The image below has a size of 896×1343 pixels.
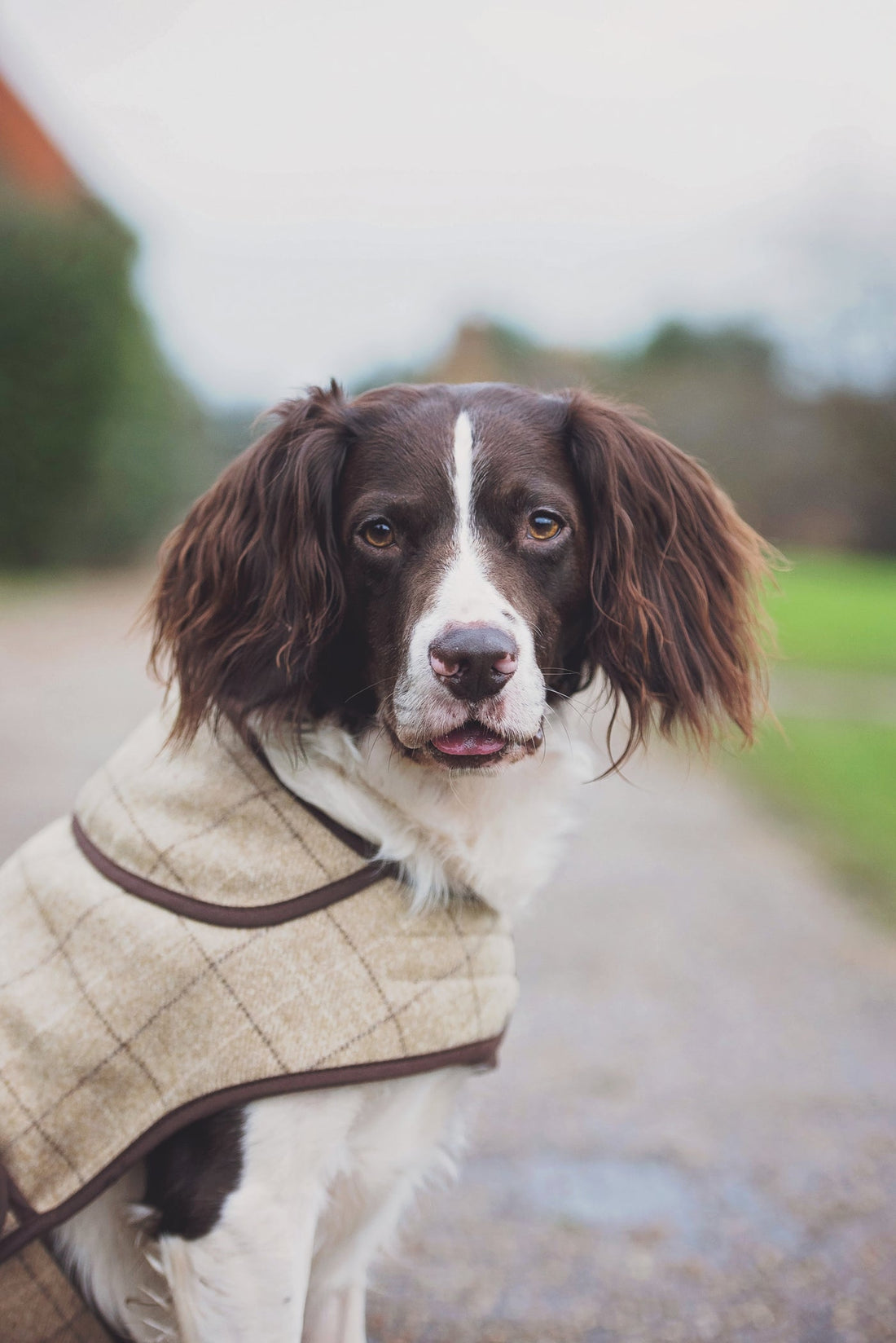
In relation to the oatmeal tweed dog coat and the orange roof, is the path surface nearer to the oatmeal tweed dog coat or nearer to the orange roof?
the oatmeal tweed dog coat

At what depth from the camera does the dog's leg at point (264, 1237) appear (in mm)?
1786

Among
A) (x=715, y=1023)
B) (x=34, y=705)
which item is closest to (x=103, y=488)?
(x=34, y=705)

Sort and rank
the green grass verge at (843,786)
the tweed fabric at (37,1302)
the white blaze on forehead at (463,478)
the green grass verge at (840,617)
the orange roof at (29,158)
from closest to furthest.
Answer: the tweed fabric at (37,1302)
the white blaze on forehead at (463,478)
the green grass verge at (843,786)
the green grass verge at (840,617)
the orange roof at (29,158)

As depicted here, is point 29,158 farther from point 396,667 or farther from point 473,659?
point 473,659

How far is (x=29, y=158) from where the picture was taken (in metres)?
22.4

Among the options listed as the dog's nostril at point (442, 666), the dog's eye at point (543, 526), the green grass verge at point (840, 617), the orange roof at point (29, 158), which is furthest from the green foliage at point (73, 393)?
the dog's nostril at point (442, 666)

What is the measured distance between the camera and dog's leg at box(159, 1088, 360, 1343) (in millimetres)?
1786

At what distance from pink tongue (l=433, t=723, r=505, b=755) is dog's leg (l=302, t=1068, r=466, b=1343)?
0.56m

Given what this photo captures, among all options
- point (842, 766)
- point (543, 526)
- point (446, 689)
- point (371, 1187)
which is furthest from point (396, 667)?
point (842, 766)

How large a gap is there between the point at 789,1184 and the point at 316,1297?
5.20 feet

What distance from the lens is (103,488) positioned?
733 inches

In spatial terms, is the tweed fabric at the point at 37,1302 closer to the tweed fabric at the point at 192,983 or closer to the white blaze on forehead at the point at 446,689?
the tweed fabric at the point at 192,983

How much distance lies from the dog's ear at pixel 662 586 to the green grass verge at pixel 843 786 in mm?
3173

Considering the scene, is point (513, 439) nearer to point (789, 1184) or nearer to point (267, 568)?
point (267, 568)
